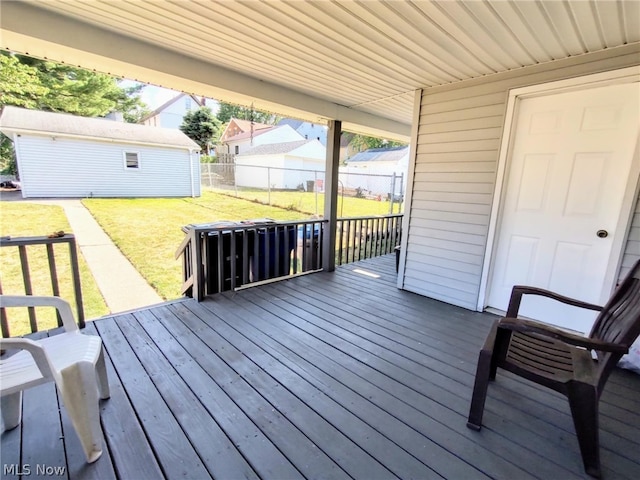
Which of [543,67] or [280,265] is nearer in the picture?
[543,67]

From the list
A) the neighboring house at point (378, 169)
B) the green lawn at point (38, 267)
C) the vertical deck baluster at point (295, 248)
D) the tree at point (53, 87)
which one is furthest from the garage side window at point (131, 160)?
the vertical deck baluster at point (295, 248)

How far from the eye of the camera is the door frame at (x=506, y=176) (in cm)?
220

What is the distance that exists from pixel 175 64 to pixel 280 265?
246cm

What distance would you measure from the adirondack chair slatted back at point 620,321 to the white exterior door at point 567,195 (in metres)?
0.88

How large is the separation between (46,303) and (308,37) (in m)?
2.34

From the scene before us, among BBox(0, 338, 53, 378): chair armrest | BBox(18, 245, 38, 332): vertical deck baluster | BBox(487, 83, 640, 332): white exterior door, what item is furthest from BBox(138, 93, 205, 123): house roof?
BBox(0, 338, 53, 378): chair armrest

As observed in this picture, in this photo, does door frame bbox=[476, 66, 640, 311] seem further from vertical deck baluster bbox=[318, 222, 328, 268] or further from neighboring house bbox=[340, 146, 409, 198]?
neighboring house bbox=[340, 146, 409, 198]

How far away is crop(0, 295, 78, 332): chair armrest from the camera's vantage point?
150 cm

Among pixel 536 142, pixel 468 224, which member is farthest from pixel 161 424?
pixel 536 142

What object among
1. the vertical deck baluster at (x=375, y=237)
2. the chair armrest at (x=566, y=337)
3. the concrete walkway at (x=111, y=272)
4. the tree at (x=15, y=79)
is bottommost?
the concrete walkway at (x=111, y=272)

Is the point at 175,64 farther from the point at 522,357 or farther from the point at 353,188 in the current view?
the point at 353,188

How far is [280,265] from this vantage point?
13.1 feet

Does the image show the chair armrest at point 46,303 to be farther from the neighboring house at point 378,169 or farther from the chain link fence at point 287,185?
the neighboring house at point 378,169

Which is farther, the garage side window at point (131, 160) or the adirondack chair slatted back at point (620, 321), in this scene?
the garage side window at point (131, 160)
